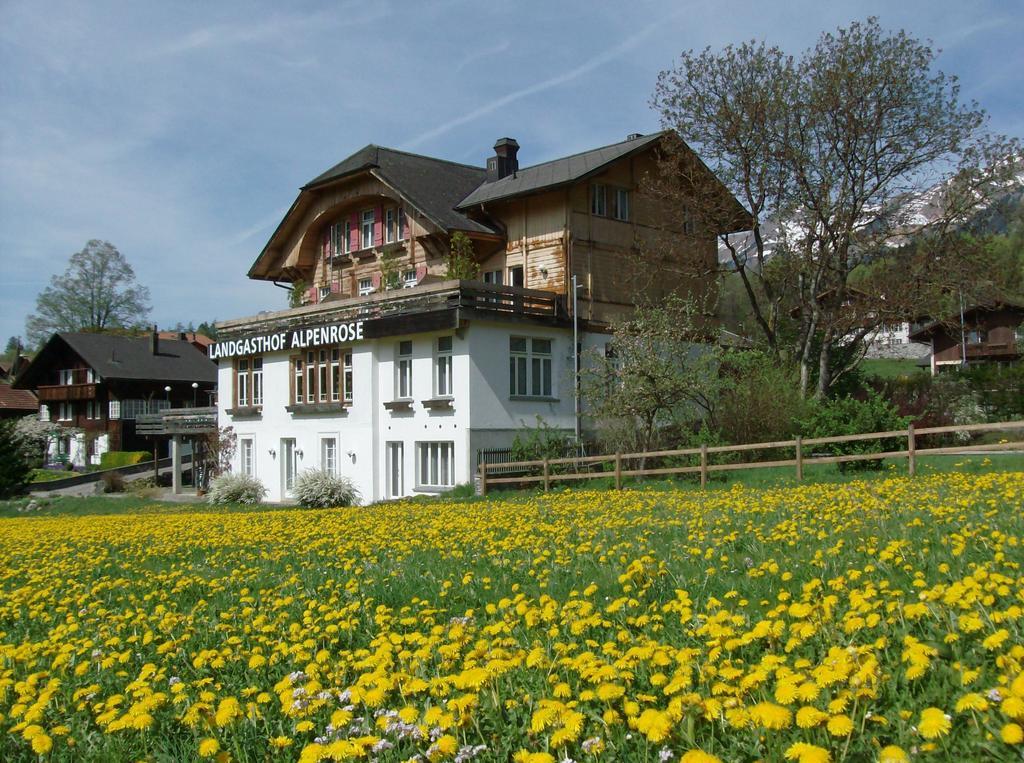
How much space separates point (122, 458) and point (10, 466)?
17.4m

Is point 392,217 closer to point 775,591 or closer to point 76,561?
point 76,561

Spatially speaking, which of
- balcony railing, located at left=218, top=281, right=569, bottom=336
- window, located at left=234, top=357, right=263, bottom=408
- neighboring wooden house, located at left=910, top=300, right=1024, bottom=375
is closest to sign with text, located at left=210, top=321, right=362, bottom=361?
balcony railing, located at left=218, top=281, right=569, bottom=336

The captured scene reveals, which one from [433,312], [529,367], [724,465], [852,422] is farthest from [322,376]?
[852,422]

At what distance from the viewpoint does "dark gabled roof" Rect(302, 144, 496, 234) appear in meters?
34.8

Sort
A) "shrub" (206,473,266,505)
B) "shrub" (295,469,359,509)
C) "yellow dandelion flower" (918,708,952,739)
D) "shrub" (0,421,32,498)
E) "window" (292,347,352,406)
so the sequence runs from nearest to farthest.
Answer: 1. "yellow dandelion flower" (918,708,952,739)
2. "shrub" (295,469,359,509)
3. "window" (292,347,352,406)
4. "shrub" (206,473,266,505)
5. "shrub" (0,421,32,498)

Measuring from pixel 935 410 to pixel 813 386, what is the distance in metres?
5.21

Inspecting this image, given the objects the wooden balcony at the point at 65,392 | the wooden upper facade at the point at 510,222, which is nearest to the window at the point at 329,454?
the wooden upper facade at the point at 510,222

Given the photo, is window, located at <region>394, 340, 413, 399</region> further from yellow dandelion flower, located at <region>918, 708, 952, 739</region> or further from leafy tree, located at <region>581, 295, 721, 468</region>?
yellow dandelion flower, located at <region>918, 708, 952, 739</region>

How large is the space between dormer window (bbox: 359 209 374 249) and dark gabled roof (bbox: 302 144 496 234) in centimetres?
206

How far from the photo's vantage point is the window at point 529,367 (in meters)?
30.6

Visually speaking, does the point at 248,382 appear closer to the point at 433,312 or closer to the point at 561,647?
the point at 433,312

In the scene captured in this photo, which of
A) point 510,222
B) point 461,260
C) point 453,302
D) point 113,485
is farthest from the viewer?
point 113,485

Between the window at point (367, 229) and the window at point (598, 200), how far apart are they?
1026 centimetres

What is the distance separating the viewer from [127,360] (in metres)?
71.5
